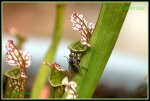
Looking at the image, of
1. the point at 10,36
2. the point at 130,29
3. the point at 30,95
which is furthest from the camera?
the point at 130,29

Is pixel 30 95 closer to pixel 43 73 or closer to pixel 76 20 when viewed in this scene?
pixel 43 73

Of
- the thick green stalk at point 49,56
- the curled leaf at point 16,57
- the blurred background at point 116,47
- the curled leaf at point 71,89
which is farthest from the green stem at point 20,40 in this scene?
the curled leaf at point 71,89

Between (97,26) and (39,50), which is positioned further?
(39,50)

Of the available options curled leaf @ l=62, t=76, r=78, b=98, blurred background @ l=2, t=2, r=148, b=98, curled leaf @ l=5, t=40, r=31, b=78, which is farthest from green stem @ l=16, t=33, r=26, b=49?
curled leaf @ l=62, t=76, r=78, b=98

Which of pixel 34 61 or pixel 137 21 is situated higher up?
pixel 137 21

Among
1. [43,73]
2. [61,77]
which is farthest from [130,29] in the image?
[61,77]

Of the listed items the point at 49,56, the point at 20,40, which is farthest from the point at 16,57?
the point at 20,40
